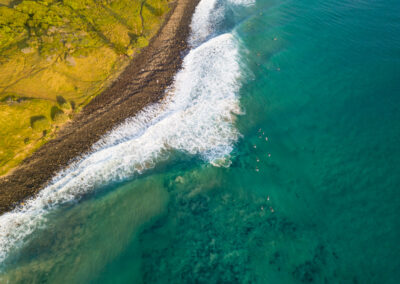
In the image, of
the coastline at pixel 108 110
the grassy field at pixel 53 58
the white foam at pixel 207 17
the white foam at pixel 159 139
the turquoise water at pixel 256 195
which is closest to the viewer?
the turquoise water at pixel 256 195

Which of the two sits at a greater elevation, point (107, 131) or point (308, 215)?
point (107, 131)

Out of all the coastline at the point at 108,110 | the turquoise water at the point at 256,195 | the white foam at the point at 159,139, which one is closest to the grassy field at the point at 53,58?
the coastline at the point at 108,110

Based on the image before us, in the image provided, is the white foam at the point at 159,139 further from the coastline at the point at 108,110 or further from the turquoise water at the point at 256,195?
the coastline at the point at 108,110

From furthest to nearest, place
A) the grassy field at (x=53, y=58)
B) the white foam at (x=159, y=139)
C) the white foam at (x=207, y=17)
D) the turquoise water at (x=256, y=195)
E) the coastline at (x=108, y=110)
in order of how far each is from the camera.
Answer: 1. the white foam at (x=207, y=17)
2. the grassy field at (x=53, y=58)
3. the coastline at (x=108, y=110)
4. the white foam at (x=159, y=139)
5. the turquoise water at (x=256, y=195)

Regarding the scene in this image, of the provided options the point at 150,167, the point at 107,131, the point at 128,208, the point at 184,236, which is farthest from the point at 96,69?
the point at 184,236

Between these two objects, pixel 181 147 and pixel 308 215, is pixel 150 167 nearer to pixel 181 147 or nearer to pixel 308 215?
pixel 181 147

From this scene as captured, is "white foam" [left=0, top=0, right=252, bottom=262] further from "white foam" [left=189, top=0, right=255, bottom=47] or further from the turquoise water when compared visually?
"white foam" [left=189, top=0, right=255, bottom=47]
